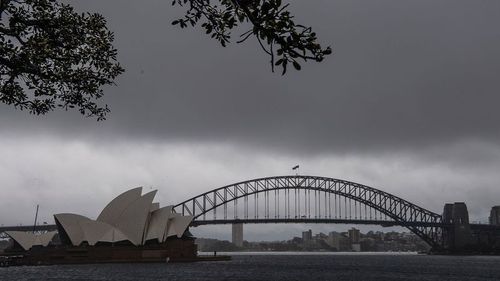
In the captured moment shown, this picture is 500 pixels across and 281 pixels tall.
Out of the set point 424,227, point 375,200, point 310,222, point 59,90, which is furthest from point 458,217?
point 59,90

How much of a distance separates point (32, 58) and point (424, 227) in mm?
183347

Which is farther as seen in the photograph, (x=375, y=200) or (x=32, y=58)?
(x=375, y=200)

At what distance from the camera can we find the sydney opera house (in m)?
116

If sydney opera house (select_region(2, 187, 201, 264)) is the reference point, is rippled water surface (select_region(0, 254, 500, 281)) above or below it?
below

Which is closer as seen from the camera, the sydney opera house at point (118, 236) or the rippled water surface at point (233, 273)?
the rippled water surface at point (233, 273)

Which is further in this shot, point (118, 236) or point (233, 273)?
point (118, 236)

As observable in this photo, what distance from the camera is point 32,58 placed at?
→ 823cm

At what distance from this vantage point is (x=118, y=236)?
116875 mm

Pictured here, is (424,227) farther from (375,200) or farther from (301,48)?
(301,48)

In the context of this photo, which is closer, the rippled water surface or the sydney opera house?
the rippled water surface

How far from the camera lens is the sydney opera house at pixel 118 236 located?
380 feet

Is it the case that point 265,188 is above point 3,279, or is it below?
above

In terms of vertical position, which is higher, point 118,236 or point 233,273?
point 118,236

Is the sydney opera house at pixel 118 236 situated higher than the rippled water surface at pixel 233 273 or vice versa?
the sydney opera house at pixel 118 236
